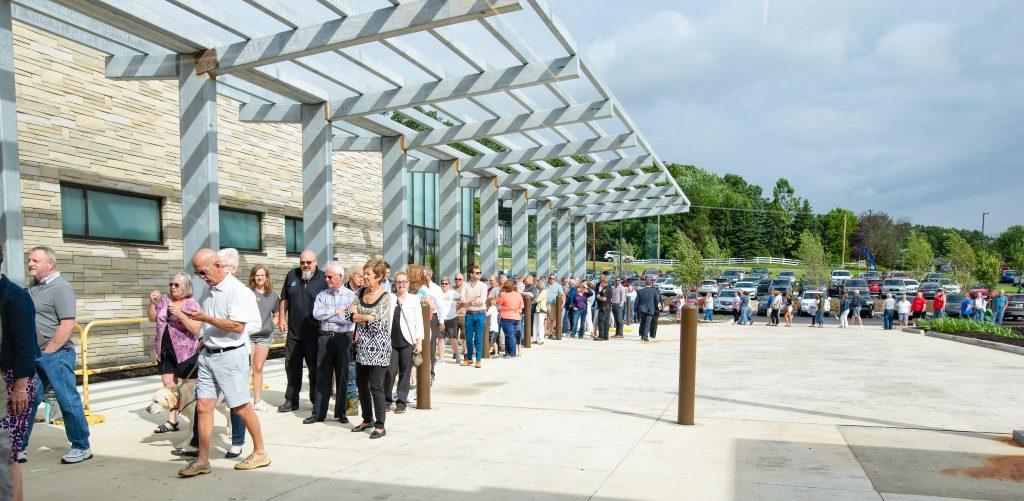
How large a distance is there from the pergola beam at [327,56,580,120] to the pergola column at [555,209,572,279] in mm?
14854

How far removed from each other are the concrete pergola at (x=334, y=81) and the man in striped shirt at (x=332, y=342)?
269 centimetres

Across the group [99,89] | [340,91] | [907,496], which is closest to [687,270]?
[340,91]

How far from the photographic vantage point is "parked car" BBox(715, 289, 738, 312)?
3544cm

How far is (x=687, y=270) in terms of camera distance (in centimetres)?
3900

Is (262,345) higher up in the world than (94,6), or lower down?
Result: lower down

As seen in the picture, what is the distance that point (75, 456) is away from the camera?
5.60 m

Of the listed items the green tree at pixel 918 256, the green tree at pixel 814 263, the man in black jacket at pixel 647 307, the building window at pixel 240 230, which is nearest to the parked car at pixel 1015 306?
the green tree at pixel 814 263

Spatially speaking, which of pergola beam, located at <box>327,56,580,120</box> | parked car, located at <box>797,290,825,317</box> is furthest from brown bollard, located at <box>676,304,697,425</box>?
parked car, located at <box>797,290,825,317</box>

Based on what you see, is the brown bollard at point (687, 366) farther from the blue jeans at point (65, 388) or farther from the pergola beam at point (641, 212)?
the pergola beam at point (641, 212)

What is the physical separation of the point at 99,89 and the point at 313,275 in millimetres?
6225

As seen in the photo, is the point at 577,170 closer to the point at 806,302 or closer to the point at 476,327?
the point at 476,327

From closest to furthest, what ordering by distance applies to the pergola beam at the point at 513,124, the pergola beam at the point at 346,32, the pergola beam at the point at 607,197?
1. the pergola beam at the point at 346,32
2. the pergola beam at the point at 513,124
3. the pergola beam at the point at 607,197

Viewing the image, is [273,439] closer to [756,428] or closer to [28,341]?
[28,341]

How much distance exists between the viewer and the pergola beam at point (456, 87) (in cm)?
1034
